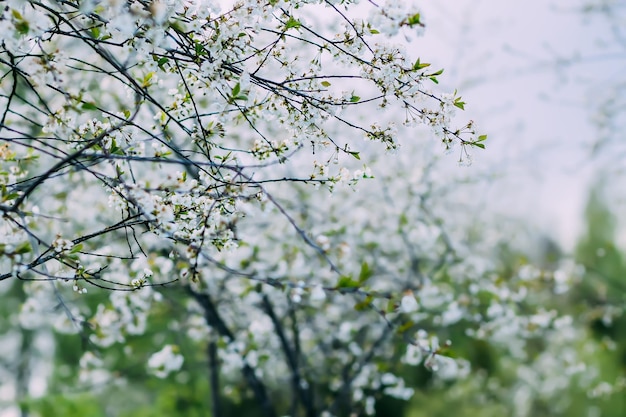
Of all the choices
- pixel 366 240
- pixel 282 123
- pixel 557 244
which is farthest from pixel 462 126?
pixel 557 244

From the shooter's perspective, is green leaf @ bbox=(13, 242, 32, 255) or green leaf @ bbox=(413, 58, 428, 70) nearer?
green leaf @ bbox=(13, 242, 32, 255)

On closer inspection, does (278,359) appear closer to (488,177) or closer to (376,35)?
(488,177)

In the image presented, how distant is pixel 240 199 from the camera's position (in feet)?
6.55

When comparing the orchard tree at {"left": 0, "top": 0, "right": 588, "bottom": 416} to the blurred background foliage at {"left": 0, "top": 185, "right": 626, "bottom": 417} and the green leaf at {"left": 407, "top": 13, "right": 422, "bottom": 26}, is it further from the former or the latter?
the blurred background foliage at {"left": 0, "top": 185, "right": 626, "bottom": 417}

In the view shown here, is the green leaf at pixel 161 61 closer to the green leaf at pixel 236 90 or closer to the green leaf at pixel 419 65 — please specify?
the green leaf at pixel 236 90

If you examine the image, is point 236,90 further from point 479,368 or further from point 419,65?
point 479,368

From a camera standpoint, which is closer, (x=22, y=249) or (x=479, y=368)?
(x=22, y=249)

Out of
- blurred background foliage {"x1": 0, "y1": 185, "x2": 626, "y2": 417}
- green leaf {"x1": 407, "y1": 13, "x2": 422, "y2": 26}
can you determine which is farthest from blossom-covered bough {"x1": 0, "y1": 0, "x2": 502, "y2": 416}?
blurred background foliage {"x1": 0, "y1": 185, "x2": 626, "y2": 417}

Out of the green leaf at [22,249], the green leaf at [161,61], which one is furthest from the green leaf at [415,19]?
the green leaf at [22,249]

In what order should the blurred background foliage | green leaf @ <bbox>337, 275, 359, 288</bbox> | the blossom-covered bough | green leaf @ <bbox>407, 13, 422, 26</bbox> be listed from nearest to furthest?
green leaf @ <bbox>407, 13, 422, 26</bbox> → the blossom-covered bough → green leaf @ <bbox>337, 275, 359, 288</bbox> → the blurred background foliage

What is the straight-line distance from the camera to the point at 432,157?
5.67m

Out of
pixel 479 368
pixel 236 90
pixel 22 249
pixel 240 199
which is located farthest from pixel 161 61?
pixel 479 368

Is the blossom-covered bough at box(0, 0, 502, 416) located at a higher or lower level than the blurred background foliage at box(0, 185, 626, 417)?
lower

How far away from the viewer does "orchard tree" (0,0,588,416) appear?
5.98ft
